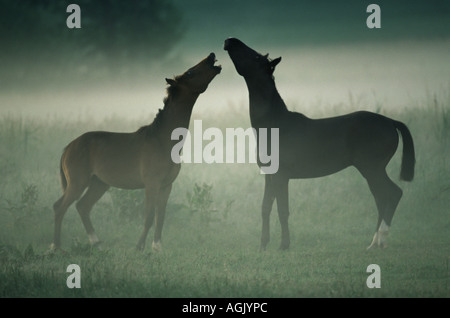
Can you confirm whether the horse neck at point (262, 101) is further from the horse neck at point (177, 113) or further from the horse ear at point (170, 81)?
the horse ear at point (170, 81)

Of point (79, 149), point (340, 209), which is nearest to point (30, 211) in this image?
point (79, 149)

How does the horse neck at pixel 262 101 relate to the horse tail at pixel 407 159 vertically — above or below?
above

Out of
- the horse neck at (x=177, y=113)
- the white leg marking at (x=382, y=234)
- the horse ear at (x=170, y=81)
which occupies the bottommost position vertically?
the white leg marking at (x=382, y=234)

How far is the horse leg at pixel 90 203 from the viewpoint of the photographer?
35.1ft

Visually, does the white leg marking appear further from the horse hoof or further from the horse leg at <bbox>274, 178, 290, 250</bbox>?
the horse hoof

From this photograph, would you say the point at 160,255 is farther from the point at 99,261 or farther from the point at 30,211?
the point at 30,211

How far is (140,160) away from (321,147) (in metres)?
2.87

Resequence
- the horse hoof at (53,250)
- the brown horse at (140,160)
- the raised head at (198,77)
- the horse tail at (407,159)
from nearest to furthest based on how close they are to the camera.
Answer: the raised head at (198,77) → the brown horse at (140,160) → the horse hoof at (53,250) → the horse tail at (407,159)

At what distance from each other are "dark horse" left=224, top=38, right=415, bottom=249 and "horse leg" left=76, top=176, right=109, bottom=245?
278 centimetres

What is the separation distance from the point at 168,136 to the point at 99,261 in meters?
2.15

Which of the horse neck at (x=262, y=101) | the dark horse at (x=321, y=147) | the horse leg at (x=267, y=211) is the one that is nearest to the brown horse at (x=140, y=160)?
the horse neck at (x=262, y=101)

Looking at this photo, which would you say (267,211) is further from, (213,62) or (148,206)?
(213,62)

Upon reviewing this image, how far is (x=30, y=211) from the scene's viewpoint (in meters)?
12.0

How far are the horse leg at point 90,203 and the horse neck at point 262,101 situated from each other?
2841 mm
